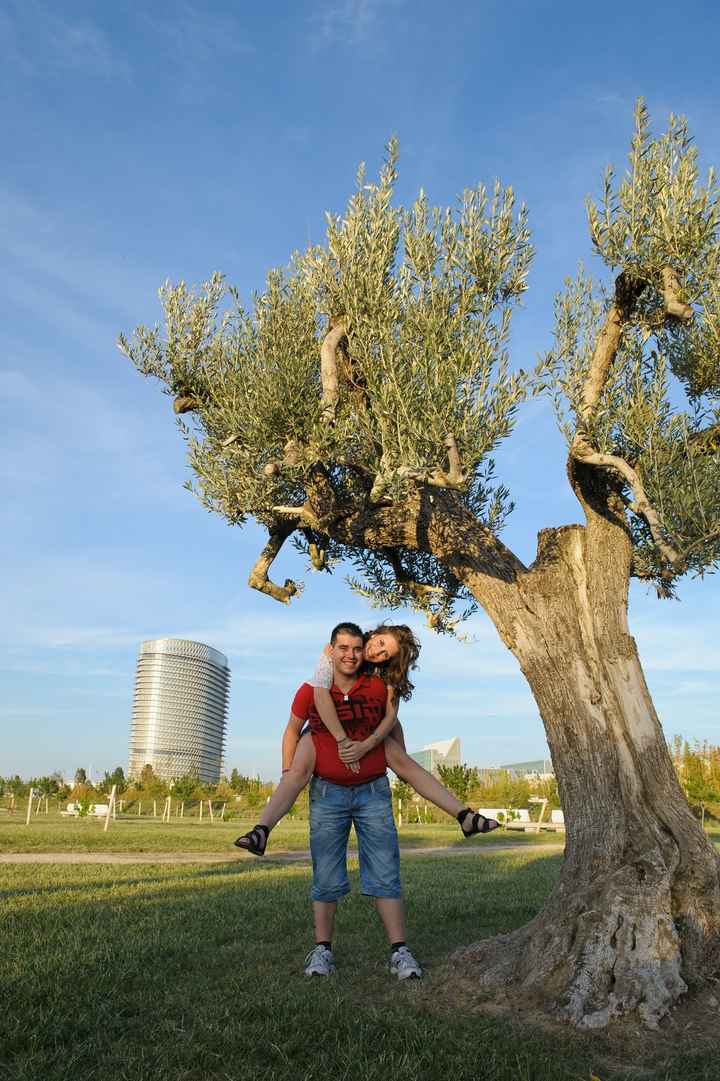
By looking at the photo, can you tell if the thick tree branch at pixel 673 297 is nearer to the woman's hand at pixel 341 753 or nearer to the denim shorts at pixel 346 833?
the woman's hand at pixel 341 753

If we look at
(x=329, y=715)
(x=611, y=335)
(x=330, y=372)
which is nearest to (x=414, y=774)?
(x=329, y=715)

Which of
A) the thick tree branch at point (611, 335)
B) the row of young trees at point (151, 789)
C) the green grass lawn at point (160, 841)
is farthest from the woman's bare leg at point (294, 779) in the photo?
the row of young trees at point (151, 789)

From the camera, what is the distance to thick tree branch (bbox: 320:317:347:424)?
8930 mm

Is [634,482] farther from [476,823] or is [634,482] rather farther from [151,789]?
[151,789]

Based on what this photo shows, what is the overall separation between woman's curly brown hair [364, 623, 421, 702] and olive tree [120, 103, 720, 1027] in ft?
3.76

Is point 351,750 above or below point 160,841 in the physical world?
above

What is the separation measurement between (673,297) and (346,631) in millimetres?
4664

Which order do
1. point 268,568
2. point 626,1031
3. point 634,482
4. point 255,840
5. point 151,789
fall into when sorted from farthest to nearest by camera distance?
A: point 151,789 < point 268,568 < point 634,482 < point 255,840 < point 626,1031

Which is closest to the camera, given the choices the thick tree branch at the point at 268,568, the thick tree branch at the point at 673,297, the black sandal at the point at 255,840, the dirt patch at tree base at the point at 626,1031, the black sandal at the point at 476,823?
the dirt patch at tree base at the point at 626,1031

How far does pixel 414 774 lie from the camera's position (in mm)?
7793

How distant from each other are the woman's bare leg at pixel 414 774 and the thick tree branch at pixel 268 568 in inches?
134

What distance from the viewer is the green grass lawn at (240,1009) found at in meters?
4.77

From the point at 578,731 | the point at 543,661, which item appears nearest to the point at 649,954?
the point at 578,731

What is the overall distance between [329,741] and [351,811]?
0.71 meters
